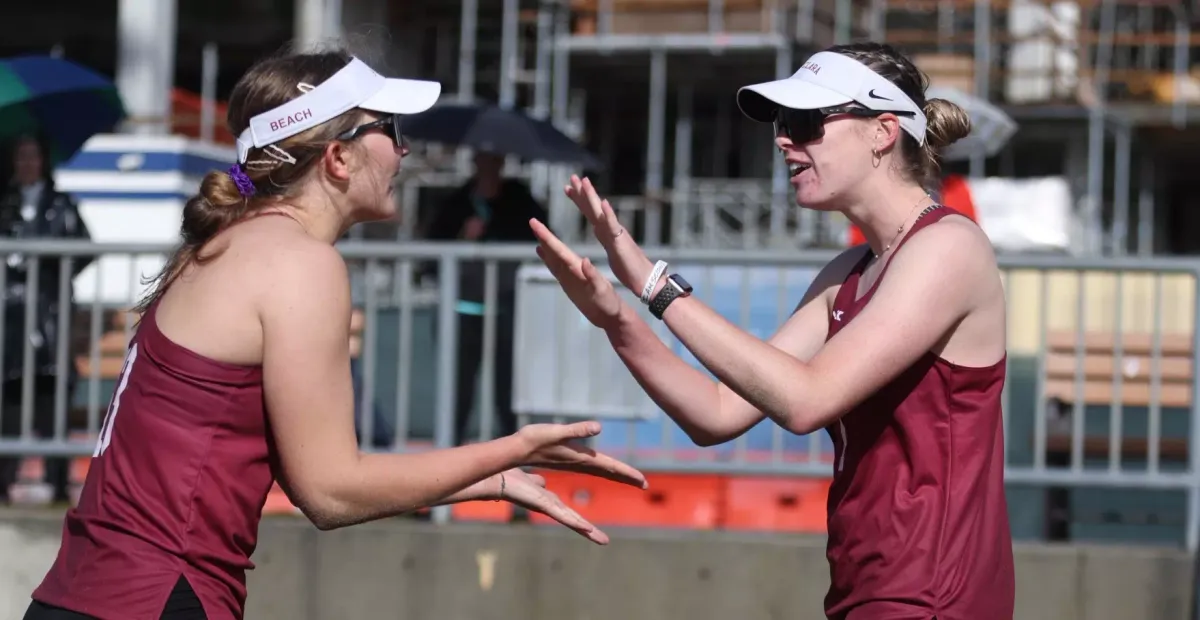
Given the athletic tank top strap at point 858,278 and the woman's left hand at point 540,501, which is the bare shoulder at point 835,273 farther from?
the woman's left hand at point 540,501

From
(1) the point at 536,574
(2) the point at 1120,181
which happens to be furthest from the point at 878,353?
(2) the point at 1120,181

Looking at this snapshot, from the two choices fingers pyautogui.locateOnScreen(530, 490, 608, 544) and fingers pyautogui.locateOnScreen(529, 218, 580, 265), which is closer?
fingers pyautogui.locateOnScreen(529, 218, 580, 265)

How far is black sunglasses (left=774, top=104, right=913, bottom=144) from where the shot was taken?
3418mm

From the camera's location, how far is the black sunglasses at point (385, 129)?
321cm

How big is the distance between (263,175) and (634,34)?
1762 centimetres

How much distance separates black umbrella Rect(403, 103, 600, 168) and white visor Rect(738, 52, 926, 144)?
5935mm

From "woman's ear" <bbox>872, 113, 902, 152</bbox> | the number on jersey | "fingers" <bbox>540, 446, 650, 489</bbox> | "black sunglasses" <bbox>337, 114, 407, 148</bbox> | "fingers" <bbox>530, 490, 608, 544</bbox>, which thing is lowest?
"fingers" <bbox>530, 490, 608, 544</bbox>

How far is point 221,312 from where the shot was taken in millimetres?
2969

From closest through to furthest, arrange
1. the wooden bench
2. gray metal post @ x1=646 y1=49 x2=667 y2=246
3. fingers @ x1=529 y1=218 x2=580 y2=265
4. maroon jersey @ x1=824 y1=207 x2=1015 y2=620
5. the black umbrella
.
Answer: fingers @ x1=529 y1=218 x2=580 y2=265, maroon jersey @ x1=824 y1=207 x2=1015 y2=620, the wooden bench, the black umbrella, gray metal post @ x1=646 y1=49 x2=667 y2=246

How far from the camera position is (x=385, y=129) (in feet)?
10.7

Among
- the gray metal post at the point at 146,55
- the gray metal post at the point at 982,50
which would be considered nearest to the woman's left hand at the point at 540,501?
the gray metal post at the point at 146,55

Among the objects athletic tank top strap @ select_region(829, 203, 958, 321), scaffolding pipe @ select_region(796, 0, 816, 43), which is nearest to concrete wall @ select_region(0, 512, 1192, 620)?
athletic tank top strap @ select_region(829, 203, 958, 321)

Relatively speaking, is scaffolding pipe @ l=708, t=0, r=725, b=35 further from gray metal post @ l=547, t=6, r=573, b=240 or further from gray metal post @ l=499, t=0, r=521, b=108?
gray metal post @ l=499, t=0, r=521, b=108

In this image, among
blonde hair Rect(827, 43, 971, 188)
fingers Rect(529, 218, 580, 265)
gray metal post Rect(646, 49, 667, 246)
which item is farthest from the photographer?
gray metal post Rect(646, 49, 667, 246)
